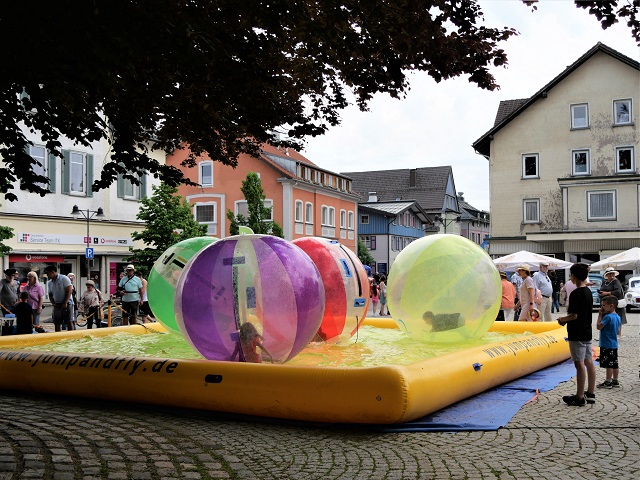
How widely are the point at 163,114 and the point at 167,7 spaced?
2.58 metres

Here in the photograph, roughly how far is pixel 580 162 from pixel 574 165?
1.28ft

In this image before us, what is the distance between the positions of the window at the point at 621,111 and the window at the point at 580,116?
1593 mm

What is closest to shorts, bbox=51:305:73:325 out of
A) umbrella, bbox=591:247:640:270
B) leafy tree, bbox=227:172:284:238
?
umbrella, bbox=591:247:640:270

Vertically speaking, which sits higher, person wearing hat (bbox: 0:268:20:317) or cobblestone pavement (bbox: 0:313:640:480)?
person wearing hat (bbox: 0:268:20:317)

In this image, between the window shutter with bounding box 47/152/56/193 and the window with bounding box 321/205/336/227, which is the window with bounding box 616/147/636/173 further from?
the window shutter with bounding box 47/152/56/193

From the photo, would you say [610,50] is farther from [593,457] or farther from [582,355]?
[593,457]

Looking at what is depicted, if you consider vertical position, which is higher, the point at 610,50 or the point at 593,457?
the point at 610,50

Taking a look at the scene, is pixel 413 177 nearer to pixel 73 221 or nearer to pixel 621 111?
pixel 621 111

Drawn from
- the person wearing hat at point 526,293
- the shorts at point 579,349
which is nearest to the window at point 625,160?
the person wearing hat at point 526,293

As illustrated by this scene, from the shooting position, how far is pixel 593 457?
6.16m

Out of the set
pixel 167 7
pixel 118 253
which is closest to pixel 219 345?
pixel 167 7

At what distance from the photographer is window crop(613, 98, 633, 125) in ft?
143

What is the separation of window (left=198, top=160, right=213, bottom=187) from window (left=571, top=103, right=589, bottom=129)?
85.5 feet

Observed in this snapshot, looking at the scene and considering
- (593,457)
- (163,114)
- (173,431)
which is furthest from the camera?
(163,114)
